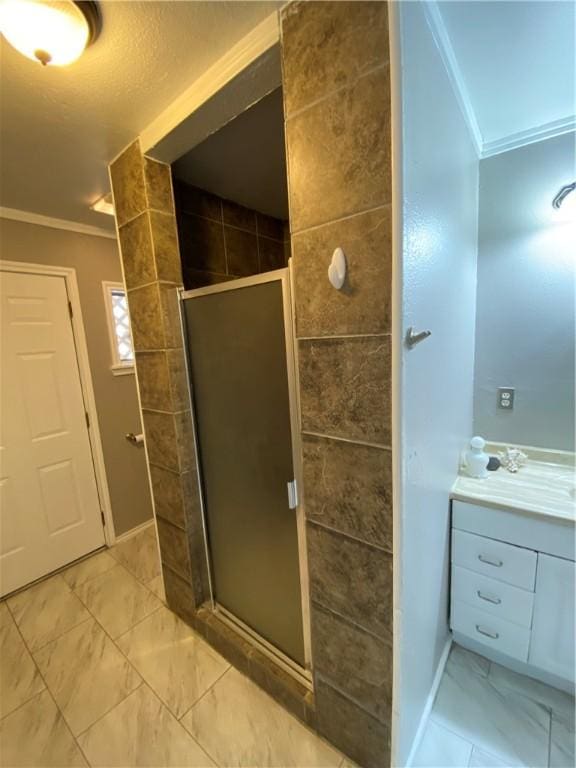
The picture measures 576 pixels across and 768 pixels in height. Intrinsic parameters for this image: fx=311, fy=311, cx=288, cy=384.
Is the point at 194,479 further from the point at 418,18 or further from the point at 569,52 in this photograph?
the point at 569,52

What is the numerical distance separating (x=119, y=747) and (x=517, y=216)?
280 cm

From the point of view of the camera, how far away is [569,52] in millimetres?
987

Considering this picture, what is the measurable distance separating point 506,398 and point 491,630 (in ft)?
3.45

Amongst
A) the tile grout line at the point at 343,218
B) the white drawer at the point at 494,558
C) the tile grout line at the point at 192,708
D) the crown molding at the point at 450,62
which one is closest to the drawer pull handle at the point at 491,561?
the white drawer at the point at 494,558

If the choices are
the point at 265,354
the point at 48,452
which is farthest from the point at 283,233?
the point at 48,452

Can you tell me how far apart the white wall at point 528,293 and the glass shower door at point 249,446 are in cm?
117

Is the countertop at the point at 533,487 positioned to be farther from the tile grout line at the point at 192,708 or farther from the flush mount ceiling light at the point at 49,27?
the flush mount ceiling light at the point at 49,27

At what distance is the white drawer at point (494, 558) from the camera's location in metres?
1.23

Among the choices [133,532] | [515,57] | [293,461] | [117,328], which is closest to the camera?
[515,57]

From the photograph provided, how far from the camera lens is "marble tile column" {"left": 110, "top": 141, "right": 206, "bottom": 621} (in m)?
1.39

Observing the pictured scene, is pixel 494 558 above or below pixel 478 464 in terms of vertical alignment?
below

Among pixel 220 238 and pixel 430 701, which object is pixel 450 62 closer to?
pixel 220 238

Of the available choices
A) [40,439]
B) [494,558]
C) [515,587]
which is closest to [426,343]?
[494,558]

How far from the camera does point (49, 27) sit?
795 millimetres
